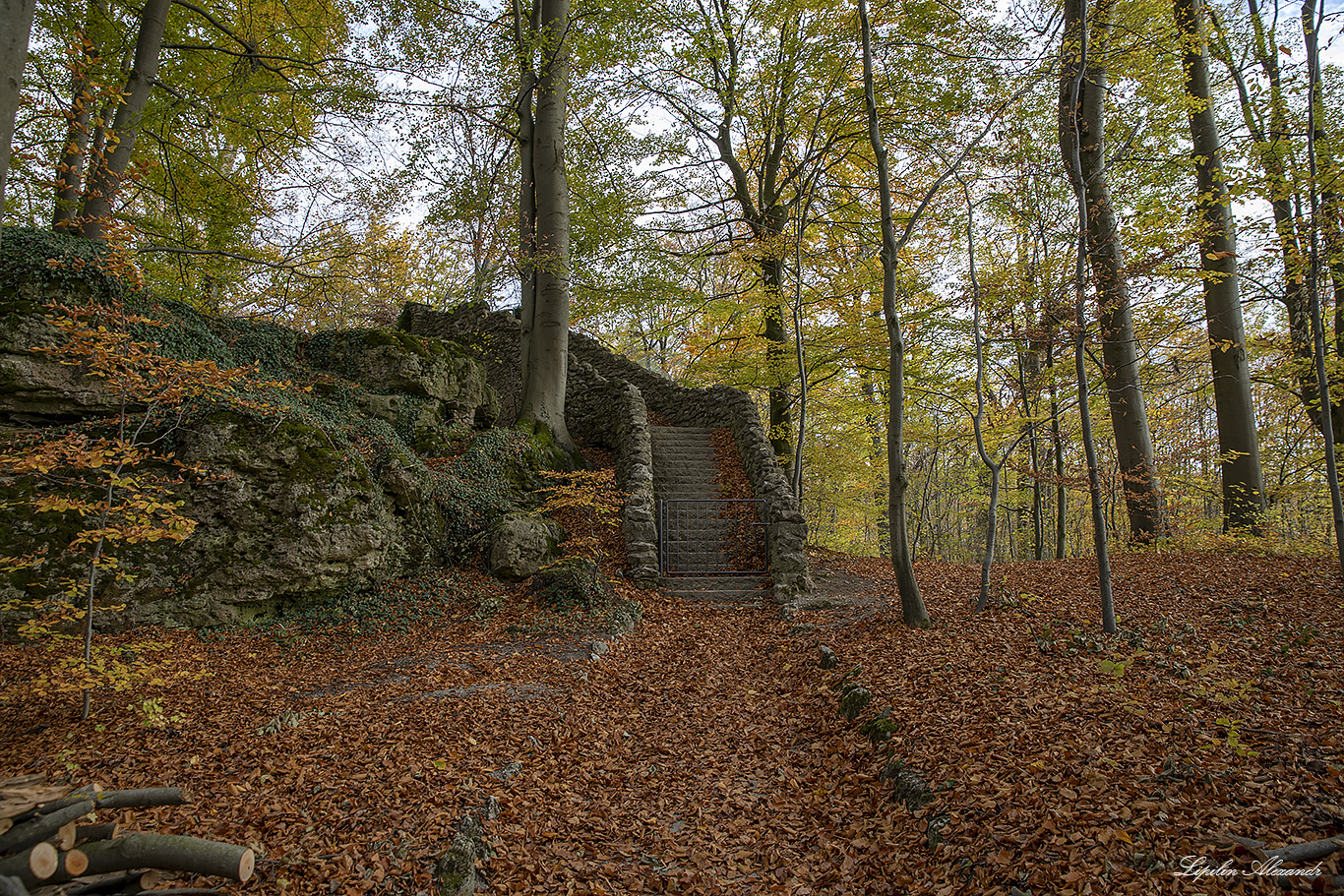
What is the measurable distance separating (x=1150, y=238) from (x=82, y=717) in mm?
11444

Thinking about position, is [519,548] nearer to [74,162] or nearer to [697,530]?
[697,530]

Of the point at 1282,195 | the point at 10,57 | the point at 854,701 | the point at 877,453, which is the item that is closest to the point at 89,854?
the point at 10,57

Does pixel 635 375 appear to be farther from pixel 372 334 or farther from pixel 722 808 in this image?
pixel 722 808

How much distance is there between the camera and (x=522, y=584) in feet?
23.4

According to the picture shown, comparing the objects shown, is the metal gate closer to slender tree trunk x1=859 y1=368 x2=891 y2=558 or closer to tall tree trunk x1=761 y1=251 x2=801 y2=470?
tall tree trunk x1=761 y1=251 x2=801 y2=470

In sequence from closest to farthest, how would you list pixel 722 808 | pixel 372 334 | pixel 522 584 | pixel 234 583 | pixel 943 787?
pixel 943 787
pixel 722 808
pixel 234 583
pixel 522 584
pixel 372 334

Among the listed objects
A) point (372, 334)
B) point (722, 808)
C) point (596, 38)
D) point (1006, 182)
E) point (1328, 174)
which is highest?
point (596, 38)

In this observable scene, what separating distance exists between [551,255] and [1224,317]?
31.0ft

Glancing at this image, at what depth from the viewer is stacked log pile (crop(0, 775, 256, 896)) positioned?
2061mm

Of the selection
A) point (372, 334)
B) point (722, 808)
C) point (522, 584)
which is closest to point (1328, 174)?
point (722, 808)

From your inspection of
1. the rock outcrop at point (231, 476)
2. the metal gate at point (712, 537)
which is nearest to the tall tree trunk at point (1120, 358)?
the metal gate at point (712, 537)

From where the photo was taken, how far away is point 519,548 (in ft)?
23.7

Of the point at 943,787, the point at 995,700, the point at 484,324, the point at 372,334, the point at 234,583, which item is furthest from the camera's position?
the point at 484,324

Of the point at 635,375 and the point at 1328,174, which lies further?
the point at 635,375
